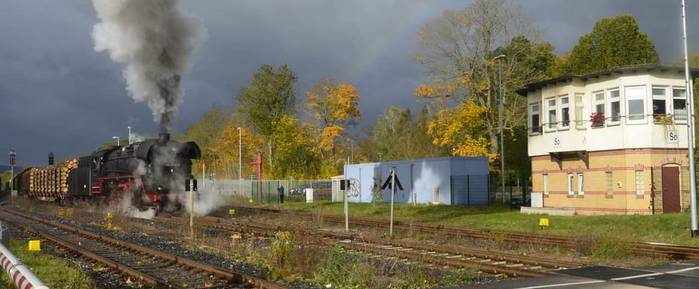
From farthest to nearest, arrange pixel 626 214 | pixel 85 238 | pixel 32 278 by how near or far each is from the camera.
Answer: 1. pixel 626 214
2. pixel 85 238
3. pixel 32 278

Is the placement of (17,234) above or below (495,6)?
below

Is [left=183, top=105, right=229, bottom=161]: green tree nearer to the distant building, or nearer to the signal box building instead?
the distant building

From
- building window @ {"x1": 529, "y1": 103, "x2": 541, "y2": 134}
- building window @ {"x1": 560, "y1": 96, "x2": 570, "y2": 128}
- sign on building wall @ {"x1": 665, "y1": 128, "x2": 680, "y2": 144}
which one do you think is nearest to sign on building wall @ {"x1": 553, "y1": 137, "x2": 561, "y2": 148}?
building window @ {"x1": 560, "y1": 96, "x2": 570, "y2": 128}

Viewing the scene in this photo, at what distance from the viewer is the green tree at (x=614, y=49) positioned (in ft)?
175

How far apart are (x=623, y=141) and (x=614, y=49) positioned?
28391mm

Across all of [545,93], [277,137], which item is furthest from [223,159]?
[545,93]

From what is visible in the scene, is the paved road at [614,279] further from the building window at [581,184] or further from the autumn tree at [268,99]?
the autumn tree at [268,99]

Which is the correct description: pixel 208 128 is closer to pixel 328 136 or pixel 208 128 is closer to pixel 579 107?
pixel 328 136

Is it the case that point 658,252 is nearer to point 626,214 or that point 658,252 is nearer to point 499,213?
point 626,214

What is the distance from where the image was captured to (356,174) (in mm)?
48750

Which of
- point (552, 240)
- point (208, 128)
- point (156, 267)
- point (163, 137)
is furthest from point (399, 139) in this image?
point (156, 267)

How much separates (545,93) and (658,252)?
56.6 ft

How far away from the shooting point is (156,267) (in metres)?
14.9

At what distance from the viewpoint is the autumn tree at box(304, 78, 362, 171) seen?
59.6 m
